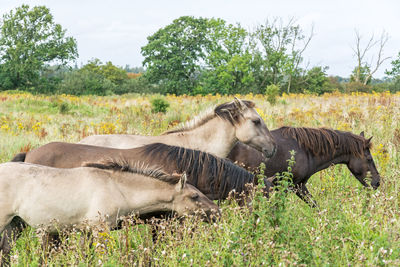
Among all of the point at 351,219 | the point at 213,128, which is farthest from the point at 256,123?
the point at 351,219

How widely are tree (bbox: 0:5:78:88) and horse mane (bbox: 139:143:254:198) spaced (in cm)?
4994

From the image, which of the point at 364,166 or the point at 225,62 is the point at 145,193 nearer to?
the point at 364,166

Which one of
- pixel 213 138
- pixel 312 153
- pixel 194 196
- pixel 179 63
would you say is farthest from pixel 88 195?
pixel 179 63

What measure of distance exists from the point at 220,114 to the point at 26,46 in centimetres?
5084

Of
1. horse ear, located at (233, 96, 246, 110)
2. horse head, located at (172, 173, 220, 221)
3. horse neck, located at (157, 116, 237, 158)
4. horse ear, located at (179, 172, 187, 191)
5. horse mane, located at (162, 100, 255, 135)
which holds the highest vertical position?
horse ear, located at (233, 96, 246, 110)

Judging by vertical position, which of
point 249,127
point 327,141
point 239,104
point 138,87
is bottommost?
point 138,87

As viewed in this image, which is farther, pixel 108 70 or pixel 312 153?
pixel 108 70

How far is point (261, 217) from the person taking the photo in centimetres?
369

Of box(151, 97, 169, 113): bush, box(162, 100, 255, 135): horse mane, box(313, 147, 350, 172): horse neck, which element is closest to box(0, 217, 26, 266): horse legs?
box(162, 100, 255, 135): horse mane

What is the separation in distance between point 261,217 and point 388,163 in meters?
5.06

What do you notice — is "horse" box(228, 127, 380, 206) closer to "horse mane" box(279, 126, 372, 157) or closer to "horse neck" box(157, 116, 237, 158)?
"horse mane" box(279, 126, 372, 157)

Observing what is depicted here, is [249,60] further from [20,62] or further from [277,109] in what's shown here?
[277,109]

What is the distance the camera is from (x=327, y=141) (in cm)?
686

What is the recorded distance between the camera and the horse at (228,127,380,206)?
6.68 meters
